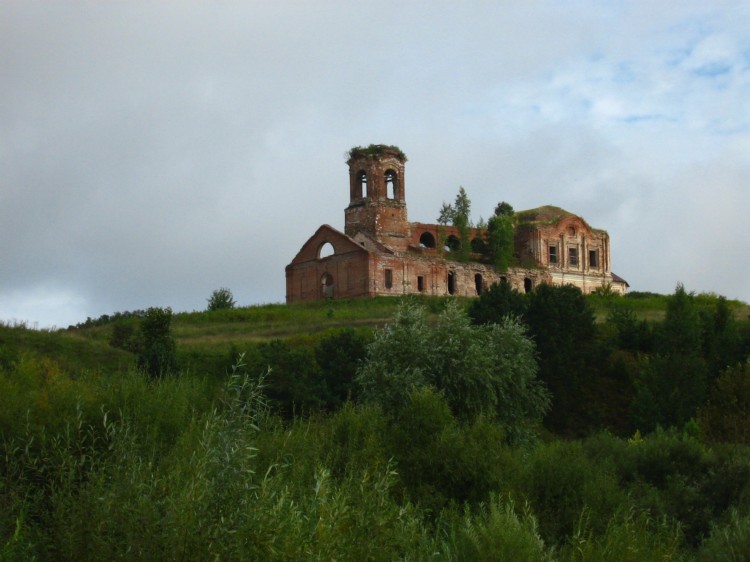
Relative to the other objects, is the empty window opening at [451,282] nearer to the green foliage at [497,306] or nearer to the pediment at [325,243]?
the pediment at [325,243]

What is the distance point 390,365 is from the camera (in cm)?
3319

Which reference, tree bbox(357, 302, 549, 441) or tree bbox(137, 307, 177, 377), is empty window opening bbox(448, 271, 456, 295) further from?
tree bbox(357, 302, 549, 441)

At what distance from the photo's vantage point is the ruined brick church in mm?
62312

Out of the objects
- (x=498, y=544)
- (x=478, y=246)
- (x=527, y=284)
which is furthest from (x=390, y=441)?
(x=527, y=284)

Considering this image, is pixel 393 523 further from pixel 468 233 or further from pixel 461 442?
pixel 468 233

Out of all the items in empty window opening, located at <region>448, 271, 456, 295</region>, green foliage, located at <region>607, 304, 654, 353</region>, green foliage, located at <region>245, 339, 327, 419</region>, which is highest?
empty window opening, located at <region>448, 271, 456, 295</region>

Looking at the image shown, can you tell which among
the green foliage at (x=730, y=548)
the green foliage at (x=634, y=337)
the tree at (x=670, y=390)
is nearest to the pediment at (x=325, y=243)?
the green foliage at (x=634, y=337)

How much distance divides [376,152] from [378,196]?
2843 millimetres

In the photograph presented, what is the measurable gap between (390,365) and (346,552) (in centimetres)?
1965

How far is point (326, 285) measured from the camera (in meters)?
64.8

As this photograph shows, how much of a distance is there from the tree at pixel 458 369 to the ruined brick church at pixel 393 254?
83.4 feet

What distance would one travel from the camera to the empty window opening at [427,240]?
67.2 m

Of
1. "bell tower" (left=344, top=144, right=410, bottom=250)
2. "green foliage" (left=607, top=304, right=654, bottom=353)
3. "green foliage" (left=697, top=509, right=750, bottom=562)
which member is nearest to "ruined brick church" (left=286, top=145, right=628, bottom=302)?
"bell tower" (left=344, top=144, right=410, bottom=250)

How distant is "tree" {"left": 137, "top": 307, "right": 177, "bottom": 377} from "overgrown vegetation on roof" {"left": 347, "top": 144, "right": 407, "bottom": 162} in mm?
24445
